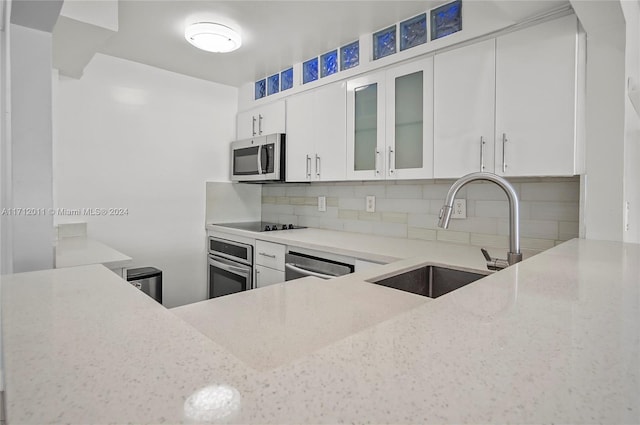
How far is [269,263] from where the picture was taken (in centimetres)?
248

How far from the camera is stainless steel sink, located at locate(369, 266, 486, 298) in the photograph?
1.47 meters

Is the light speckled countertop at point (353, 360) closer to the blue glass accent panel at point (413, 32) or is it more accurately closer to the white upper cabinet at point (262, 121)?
the blue glass accent panel at point (413, 32)

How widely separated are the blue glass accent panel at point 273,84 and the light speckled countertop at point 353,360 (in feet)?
8.34

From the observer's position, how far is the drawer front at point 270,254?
2.39 metres

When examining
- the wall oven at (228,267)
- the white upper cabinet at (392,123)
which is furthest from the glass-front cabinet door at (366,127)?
the wall oven at (228,267)

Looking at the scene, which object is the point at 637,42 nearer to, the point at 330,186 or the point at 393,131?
the point at 393,131

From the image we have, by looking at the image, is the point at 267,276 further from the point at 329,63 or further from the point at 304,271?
the point at 329,63

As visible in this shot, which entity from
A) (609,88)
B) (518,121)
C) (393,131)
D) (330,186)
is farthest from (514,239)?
(330,186)

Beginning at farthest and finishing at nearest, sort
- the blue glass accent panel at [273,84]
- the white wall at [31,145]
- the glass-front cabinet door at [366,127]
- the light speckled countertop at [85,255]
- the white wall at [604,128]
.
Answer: the blue glass accent panel at [273,84]
the glass-front cabinet door at [366,127]
the light speckled countertop at [85,255]
the white wall at [604,128]
the white wall at [31,145]

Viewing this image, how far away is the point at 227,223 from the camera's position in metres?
3.36

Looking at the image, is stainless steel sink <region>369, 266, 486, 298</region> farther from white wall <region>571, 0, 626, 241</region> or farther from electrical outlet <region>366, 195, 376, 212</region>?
electrical outlet <region>366, 195, 376, 212</region>

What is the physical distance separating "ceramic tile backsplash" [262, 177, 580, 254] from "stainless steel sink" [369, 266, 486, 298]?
0.58m

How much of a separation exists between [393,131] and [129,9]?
165 cm

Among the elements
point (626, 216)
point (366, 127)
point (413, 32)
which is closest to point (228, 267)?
point (366, 127)
